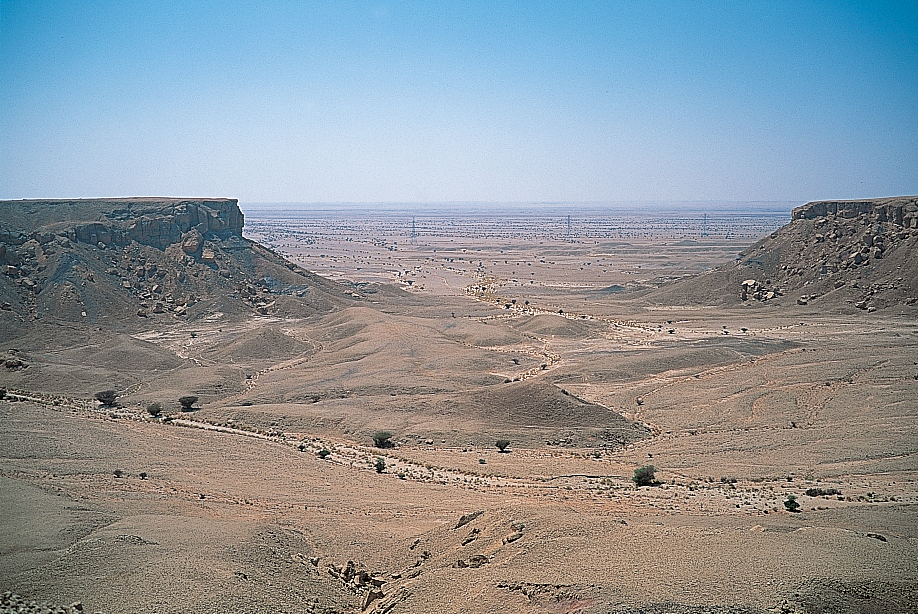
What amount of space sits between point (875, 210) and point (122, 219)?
9678 centimetres

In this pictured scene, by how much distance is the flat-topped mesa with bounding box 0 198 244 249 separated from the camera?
271 ft

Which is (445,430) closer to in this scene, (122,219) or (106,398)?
(106,398)

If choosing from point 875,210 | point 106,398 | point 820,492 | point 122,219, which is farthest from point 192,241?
point 875,210

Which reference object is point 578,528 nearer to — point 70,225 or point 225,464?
point 225,464

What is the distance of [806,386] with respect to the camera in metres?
48.4

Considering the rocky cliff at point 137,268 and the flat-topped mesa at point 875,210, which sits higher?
the flat-topped mesa at point 875,210

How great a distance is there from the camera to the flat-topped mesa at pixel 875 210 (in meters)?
86.1

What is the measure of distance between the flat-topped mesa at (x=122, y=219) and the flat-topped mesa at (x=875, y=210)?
→ 3272 inches

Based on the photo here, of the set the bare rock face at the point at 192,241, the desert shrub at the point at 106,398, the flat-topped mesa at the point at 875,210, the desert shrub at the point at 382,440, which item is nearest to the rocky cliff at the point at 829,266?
the flat-topped mesa at the point at 875,210

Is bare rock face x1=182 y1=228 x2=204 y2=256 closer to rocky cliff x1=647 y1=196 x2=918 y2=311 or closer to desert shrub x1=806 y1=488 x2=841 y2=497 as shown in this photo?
rocky cliff x1=647 y1=196 x2=918 y2=311

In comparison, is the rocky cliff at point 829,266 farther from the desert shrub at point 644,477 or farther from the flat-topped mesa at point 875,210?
the desert shrub at point 644,477

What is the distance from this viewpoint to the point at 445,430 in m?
40.1

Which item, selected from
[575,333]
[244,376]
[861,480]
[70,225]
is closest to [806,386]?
[861,480]

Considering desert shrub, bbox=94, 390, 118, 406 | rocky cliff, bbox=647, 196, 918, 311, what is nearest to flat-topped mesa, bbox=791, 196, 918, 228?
rocky cliff, bbox=647, 196, 918, 311
